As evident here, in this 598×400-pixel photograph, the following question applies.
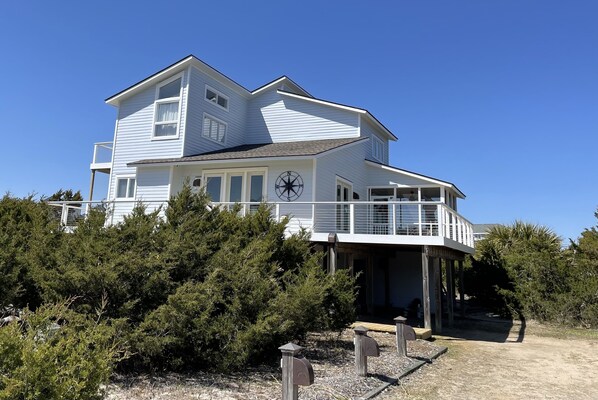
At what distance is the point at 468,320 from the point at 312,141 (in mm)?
10269

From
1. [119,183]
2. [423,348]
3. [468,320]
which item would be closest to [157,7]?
[119,183]

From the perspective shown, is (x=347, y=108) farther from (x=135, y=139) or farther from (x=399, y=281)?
(x=135, y=139)

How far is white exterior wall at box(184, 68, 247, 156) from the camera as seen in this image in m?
17.9

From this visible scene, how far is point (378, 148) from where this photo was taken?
2147cm

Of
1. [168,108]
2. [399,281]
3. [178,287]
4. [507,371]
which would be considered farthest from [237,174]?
[507,371]

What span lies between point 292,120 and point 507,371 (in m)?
14.4

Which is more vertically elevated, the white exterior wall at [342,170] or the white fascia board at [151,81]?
the white fascia board at [151,81]

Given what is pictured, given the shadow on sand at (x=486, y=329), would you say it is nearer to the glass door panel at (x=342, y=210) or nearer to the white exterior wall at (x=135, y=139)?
the glass door panel at (x=342, y=210)

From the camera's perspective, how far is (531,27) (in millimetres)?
13164

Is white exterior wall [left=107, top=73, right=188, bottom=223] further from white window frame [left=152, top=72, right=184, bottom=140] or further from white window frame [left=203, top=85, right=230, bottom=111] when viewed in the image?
white window frame [left=203, top=85, right=230, bottom=111]

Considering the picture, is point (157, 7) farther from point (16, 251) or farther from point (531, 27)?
point (531, 27)

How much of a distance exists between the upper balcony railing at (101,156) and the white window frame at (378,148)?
13306 millimetres

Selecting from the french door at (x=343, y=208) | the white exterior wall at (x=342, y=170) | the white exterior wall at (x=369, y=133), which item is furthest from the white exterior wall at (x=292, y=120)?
the french door at (x=343, y=208)

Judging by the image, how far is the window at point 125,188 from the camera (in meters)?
18.5
